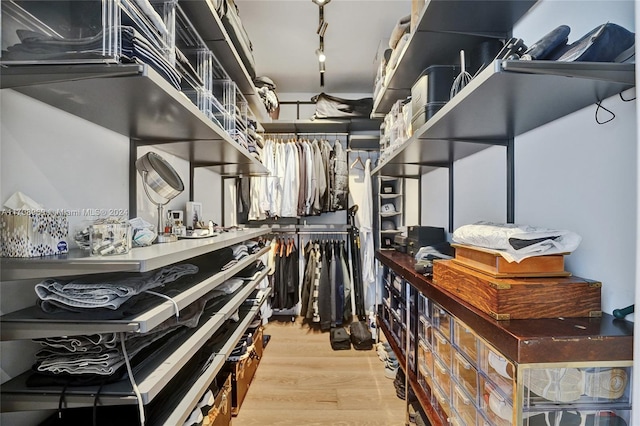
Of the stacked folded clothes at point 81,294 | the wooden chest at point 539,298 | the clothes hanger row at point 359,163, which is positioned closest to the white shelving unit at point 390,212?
the clothes hanger row at point 359,163

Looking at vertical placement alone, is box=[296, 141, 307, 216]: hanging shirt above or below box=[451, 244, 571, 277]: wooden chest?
above

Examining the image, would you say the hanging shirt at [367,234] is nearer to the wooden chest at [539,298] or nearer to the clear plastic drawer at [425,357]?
the clear plastic drawer at [425,357]

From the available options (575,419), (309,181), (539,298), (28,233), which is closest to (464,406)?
(575,419)

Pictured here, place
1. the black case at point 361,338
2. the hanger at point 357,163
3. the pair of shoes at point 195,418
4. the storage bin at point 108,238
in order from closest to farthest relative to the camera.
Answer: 1. the storage bin at point 108,238
2. the pair of shoes at point 195,418
3. the black case at point 361,338
4. the hanger at point 357,163

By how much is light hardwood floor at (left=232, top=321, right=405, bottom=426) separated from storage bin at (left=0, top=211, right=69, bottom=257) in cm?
151

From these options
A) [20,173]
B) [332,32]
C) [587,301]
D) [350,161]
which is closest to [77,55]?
[20,173]

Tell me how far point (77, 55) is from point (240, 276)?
1.40 m

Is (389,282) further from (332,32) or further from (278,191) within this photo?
(332,32)

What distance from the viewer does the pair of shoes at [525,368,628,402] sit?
2.14 feet

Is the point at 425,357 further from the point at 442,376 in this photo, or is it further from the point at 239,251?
the point at 239,251

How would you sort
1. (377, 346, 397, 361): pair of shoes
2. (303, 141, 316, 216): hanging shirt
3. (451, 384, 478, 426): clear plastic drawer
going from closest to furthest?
1. (451, 384, 478, 426): clear plastic drawer
2. (377, 346, 397, 361): pair of shoes
3. (303, 141, 316, 216): hanging shirt

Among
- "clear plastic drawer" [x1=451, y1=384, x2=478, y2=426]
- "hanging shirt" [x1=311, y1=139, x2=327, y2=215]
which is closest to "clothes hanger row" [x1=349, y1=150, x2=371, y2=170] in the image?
"hanging shirt" [x1=311, y1=139, x2=327, y2=215]

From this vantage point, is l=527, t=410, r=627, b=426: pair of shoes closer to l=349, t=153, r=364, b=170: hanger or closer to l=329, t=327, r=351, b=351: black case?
l=329, t=327, r=351, b=351: black case

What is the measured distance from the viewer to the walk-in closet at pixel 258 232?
0.67 metres
